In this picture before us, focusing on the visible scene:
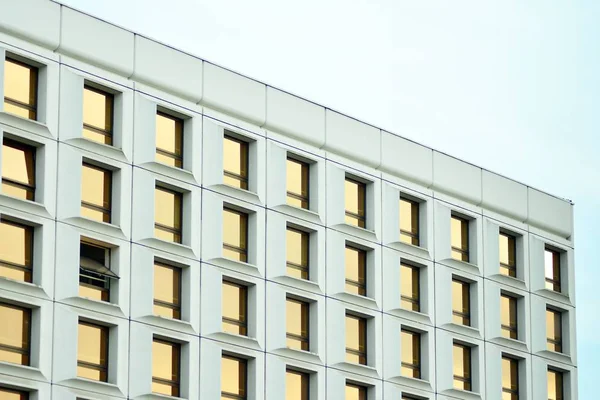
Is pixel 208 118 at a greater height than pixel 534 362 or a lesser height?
greater

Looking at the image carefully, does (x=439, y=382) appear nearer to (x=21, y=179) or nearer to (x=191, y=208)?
(x=191, y=208)

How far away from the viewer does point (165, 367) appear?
207 feet

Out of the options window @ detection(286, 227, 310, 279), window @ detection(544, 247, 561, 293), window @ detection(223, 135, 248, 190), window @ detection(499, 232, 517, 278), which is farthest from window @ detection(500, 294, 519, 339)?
window @ detection(223, 135, 248, 190)

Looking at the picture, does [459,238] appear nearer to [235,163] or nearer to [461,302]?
[461,302]

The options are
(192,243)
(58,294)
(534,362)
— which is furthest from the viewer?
(534,362)

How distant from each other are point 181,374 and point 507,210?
2010 centimetres

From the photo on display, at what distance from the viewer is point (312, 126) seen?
230ft

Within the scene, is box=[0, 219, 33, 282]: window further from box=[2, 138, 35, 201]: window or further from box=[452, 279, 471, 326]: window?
box=[452, 279, 471, 326]: window

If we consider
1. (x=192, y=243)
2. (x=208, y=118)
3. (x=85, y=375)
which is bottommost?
(x=85, y=375)

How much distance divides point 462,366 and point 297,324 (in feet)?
31.0

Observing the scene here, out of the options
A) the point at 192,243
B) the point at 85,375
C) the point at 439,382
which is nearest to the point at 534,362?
the point at 439,382

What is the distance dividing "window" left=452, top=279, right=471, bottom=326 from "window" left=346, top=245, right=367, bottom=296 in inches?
205

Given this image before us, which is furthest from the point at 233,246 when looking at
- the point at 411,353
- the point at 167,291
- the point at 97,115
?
the point at 411,353

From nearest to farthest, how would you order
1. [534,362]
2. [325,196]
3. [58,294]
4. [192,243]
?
[58,294], [192,243], [325,196], [534,362]
